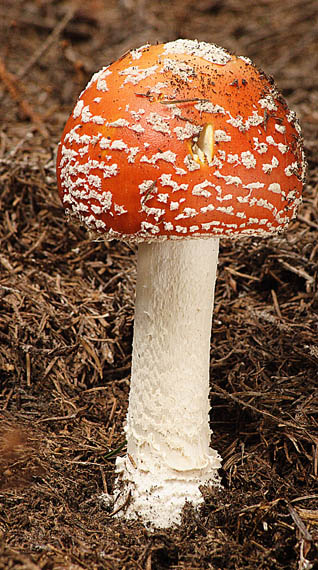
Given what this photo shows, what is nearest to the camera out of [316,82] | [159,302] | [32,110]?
[159,302]

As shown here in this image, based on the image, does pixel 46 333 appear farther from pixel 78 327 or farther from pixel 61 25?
pixel 61 25

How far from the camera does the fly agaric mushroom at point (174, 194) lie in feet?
7.82

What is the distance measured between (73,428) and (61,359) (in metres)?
0.46

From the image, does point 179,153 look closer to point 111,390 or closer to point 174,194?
point 174,194

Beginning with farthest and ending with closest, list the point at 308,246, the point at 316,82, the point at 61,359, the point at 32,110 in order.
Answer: the point at 316,82 → the point at 32,110 → the point at 308,246 → the point at 61,359

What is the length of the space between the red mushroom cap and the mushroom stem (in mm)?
410

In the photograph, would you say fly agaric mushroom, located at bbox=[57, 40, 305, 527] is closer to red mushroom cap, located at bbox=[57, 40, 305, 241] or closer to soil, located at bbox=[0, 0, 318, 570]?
red mushroom cap, located at bbox=[57, 40, 305, 241]

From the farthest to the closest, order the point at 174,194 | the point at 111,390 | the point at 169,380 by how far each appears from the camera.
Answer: the point at 111,390
the point at 169,380
the point at 174,194

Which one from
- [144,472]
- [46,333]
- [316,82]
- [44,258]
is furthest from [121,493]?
[316,82]

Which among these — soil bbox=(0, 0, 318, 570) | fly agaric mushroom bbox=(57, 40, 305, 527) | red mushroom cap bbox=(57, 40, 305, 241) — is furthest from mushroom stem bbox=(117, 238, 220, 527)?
red mushroom cap bbox=(57, 40, 305, 241)

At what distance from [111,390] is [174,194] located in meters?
1.71

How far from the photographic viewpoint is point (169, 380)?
2.91 meters

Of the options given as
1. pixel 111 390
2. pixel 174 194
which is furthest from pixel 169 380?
pixel 174 194

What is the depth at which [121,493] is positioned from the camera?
297cm
